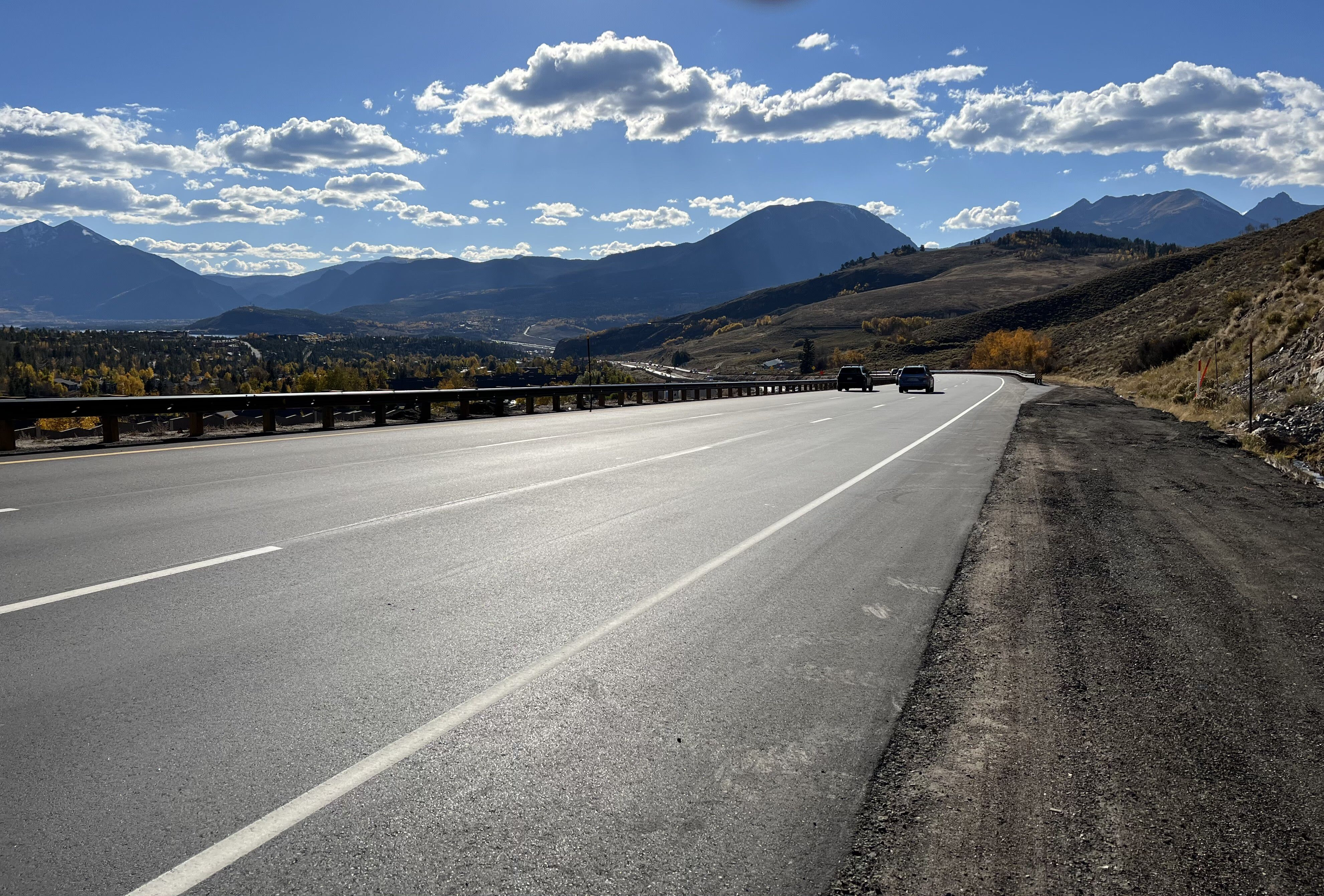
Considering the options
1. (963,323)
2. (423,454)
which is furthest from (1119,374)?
(963,323)

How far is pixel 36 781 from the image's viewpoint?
3.29 m

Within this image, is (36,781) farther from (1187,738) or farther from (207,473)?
(207,473)

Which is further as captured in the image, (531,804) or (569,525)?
(569,525)

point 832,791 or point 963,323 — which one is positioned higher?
point 963,323

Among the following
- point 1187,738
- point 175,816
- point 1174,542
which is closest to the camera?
point 175,816

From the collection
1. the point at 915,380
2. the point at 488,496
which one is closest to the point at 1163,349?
the point at 915,380

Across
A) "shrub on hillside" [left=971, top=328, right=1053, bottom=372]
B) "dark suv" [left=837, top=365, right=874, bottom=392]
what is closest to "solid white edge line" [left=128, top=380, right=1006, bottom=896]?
"dark suv" [left=837, top=365, right=874, bottom=392]

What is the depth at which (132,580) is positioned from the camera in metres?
6.10

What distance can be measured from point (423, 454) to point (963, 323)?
191095 millimetres

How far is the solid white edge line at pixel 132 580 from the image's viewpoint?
5.48 metres

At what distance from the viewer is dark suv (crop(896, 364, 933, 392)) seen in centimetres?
4925

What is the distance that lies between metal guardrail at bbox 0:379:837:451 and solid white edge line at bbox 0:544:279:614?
1161 centimetres

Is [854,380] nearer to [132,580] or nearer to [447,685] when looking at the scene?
[132,580]

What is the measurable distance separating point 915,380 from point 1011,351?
9738 centimetres
